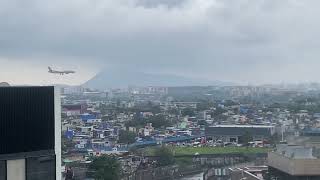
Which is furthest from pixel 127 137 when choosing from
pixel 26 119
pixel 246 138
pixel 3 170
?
pixel 3 170

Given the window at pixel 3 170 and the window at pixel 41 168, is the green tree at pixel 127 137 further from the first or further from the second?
the window at pixel 3 170

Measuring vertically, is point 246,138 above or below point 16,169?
below

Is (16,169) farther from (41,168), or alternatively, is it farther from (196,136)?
(196,136)

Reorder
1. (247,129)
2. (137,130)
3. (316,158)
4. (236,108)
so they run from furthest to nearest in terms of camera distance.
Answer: (236,108) < (137,130) < (247,129) < (316,158)

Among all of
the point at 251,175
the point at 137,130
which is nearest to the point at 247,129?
the point at 137,130

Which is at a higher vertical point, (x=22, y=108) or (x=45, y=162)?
(x=22, y=108)

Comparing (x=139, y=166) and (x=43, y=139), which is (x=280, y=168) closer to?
(x=139, y=166)
